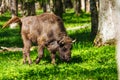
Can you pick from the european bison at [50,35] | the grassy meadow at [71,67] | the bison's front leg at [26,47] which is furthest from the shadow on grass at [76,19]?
the european bison at [50,35]

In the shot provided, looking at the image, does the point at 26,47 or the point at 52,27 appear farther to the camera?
the point at 26,47

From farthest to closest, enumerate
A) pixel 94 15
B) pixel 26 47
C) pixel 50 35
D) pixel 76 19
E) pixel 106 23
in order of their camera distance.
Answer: pixel 76 19, pixel 94 15, pixel 106 23, pixel 26 47, pixel 50 35

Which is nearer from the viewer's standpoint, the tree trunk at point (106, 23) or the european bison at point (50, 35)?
the european bison at point (50, 35)

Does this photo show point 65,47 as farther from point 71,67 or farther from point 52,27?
point 71,67

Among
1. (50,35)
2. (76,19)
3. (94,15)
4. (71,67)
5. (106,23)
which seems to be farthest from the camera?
(76,19)

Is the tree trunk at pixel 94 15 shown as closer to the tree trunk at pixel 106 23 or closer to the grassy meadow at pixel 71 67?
the tree trunk at pixel 106 23

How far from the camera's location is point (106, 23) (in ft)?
51.6

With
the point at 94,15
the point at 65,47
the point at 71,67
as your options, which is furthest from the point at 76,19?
the point at 71,67

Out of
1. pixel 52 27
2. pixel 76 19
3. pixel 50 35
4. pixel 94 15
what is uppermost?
pixel 52 27

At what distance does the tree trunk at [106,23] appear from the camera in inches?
614

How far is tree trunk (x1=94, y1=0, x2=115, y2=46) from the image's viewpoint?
51.1 ft

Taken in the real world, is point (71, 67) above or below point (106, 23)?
below

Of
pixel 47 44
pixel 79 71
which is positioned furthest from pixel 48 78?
pixel 47 44

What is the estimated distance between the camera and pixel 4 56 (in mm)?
15273
